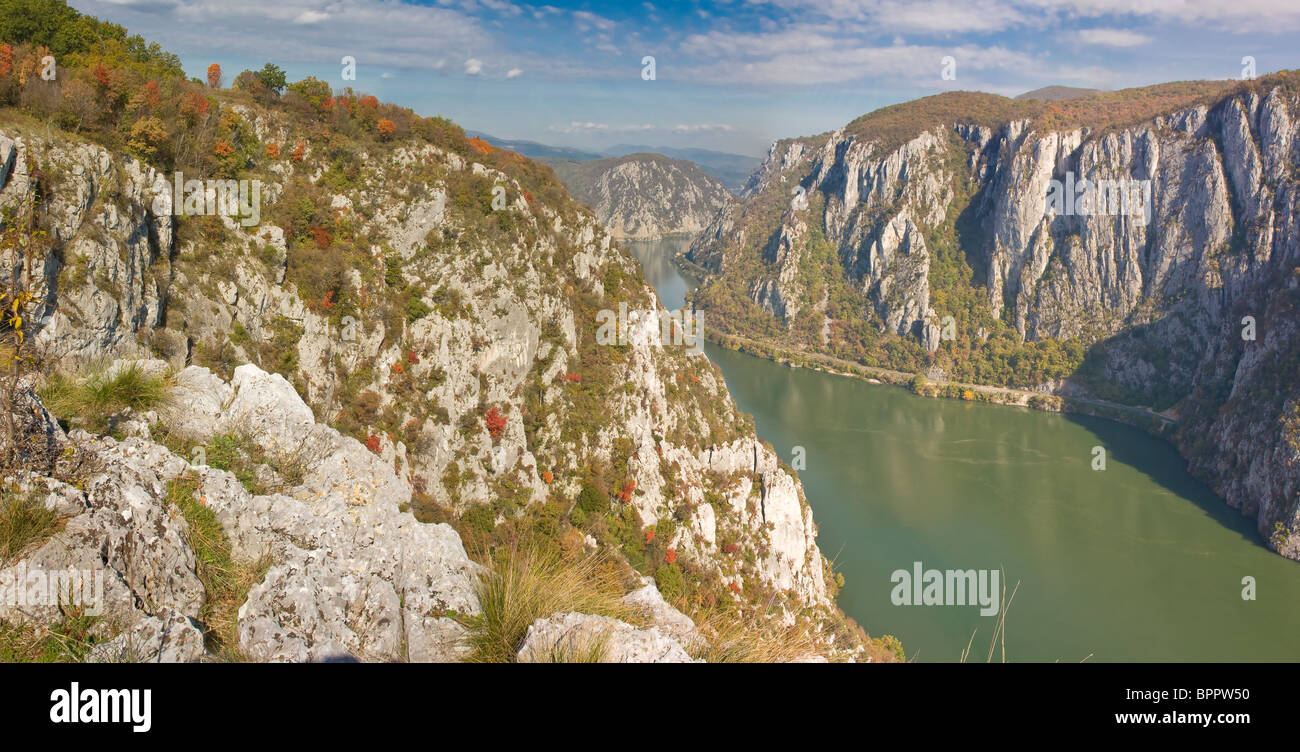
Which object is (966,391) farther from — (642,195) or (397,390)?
(642,195)

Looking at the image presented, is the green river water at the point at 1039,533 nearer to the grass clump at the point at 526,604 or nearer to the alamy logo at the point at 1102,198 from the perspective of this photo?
the grass clump at the point at 526,604

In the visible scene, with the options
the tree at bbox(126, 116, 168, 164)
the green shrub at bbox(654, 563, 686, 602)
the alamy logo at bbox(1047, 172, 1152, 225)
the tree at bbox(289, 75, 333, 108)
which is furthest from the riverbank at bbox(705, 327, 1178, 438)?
the tree at bbox(126, 116, 168, 164)

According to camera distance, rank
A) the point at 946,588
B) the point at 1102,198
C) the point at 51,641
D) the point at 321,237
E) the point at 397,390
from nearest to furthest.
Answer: the point at 51,641, the point at 321,237, the point at 397,390, the point at 946,588, the point at 1102,198

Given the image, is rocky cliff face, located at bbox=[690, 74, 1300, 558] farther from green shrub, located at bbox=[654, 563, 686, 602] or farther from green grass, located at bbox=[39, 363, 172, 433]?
green grass, located at bbox=[39, 363, 172, 433]

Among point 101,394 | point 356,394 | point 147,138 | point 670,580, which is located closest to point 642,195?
point 670,580

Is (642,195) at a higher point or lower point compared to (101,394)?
higher
